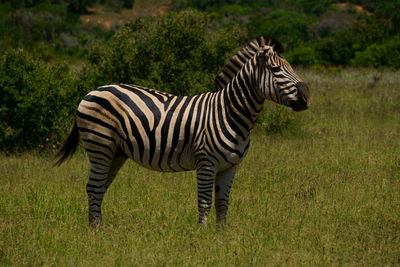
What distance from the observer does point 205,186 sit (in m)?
7.17

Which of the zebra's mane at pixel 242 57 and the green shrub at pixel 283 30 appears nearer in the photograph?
the zebra's mane at pixel 242 57

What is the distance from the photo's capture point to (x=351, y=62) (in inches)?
1234

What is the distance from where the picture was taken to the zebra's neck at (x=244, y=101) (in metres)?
7.22

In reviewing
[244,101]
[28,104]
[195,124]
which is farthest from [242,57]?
[28,104]

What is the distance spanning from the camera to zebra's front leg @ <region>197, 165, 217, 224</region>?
7113 mm

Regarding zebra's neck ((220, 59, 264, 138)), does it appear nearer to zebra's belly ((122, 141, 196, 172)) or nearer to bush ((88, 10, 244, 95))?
zebra's belly ((122, 141, 196, 172))

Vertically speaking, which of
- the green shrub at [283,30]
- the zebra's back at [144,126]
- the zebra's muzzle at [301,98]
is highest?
the zebra's muzzle at [301,98]

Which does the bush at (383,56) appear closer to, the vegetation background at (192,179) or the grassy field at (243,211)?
the vegetation background at (192,179)

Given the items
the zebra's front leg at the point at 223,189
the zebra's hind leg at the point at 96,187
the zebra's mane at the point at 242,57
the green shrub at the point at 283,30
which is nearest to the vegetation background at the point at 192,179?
the zebra's hind leg at the point at 96,187

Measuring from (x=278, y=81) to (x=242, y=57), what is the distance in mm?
713

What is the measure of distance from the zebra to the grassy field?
0.57 metres

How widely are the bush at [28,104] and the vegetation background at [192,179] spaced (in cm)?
2

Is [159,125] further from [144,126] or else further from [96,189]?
[96,189]

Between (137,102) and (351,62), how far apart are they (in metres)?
25.1
